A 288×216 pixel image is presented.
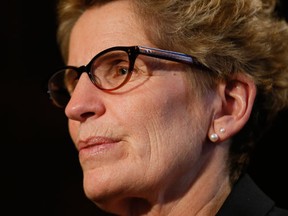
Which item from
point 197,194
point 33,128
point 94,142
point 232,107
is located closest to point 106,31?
point 94,142

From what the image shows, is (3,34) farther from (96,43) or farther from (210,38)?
(210,38)

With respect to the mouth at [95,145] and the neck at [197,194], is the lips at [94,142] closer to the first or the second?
the mouth at [95,145]

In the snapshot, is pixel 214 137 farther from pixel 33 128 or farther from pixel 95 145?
pixel 33 128

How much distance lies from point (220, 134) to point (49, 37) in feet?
4.31

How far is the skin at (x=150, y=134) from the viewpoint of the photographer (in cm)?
154

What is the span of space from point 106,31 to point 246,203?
0.70 m

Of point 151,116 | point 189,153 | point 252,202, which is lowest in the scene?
point 252,202

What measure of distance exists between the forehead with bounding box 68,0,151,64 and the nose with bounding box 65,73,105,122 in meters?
0.12

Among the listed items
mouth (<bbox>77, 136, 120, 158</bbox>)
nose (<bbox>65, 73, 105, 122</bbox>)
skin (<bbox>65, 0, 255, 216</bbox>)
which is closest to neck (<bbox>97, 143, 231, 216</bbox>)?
skin (<bbox>65, 0, 255, 216</bbox>)

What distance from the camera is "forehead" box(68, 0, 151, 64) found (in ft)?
5.31

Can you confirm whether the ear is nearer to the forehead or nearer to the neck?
the neck

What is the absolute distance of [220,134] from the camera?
5.35 feet

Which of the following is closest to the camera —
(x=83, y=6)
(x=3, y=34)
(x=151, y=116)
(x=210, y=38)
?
(x=151, y=116)

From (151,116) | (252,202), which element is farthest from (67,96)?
(252,202)
